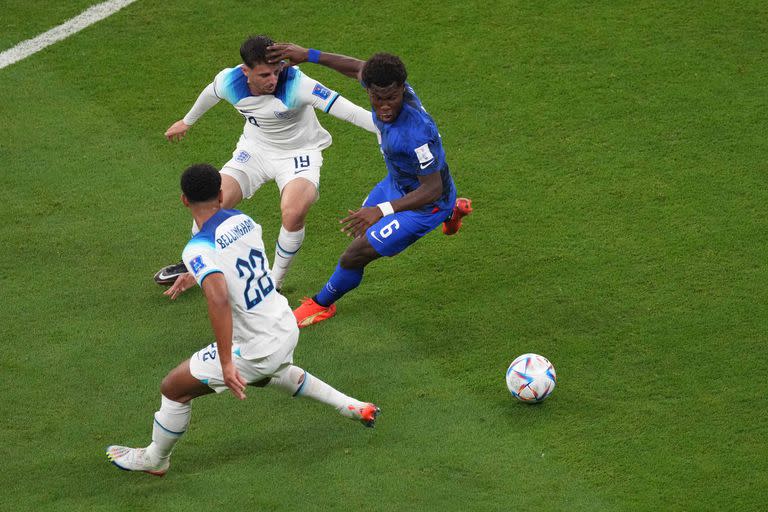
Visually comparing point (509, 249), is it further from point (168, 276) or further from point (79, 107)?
point (79, 107)

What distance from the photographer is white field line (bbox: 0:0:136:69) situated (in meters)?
12.5

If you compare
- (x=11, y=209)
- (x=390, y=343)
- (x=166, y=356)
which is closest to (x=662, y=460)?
(x=390, y=343)

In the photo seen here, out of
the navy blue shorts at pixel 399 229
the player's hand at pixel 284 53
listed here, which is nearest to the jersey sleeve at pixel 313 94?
the player's hand at pixel 284 53

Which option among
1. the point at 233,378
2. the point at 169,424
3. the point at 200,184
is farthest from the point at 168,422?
the point at 200,184

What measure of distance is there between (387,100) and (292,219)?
1.48 meters

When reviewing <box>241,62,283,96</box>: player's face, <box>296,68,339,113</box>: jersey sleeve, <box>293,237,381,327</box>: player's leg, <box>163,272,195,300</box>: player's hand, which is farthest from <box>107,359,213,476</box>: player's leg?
<box>296,68,339,113</box>: jersey sleeve

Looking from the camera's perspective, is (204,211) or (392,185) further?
(392,185)

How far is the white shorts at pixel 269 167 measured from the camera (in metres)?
9.27

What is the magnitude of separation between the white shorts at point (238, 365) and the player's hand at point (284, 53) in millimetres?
2500

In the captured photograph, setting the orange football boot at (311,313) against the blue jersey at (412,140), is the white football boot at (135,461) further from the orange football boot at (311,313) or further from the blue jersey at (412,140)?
the blue jersey at (412,140)

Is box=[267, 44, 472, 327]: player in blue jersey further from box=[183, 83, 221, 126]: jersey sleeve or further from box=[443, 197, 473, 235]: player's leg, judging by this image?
box=[183, 83, 221, 126]: jersey sleeve

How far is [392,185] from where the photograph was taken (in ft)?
29.0

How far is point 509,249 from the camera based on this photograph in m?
9.68

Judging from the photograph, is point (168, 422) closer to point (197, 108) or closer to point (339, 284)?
point (339, 284)
